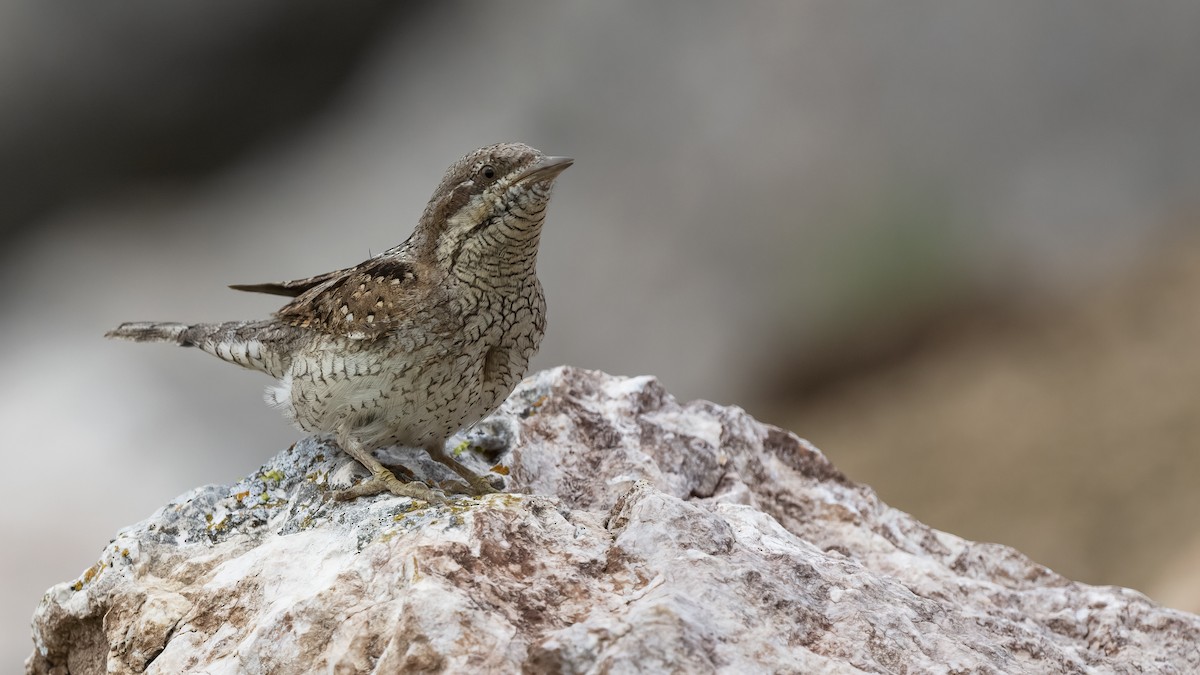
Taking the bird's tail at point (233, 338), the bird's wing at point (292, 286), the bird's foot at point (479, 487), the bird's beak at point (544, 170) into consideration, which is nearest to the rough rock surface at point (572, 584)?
the bird's foot at point (479, 487)

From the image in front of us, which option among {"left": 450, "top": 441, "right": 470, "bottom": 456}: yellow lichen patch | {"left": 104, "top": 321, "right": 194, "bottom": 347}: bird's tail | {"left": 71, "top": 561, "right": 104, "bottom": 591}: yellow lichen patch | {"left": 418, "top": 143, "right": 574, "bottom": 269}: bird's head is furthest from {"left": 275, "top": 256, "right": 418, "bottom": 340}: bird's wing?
{"left": 71, "top": 561, "right": 104, "bottom": 591}: yellow lichen patch

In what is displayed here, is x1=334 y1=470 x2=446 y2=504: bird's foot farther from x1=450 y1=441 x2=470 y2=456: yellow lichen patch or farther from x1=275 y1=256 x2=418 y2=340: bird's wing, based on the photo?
x1=450 y1=441 x2=470 y2=456: yellow lichen patch

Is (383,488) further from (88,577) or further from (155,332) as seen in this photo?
(155,332)

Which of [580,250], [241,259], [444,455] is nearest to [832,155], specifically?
[580,250]

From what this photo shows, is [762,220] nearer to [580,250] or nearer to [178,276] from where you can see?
[580,250]

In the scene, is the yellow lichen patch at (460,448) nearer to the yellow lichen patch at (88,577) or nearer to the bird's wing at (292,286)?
the bird's wing at (292,286)
